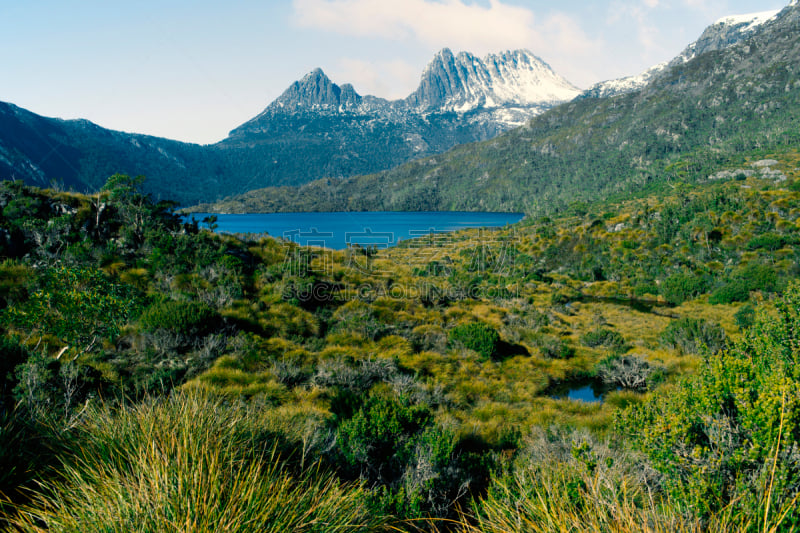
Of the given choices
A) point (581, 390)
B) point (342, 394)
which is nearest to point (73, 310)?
point (342, 394)

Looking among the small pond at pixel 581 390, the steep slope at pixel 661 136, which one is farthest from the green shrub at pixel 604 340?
the steep slope at pixel 661 136

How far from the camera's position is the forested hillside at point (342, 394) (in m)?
3.06

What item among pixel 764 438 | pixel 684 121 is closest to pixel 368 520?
pixel 764 438

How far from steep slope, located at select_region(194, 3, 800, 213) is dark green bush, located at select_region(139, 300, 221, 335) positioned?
88908 millimetres

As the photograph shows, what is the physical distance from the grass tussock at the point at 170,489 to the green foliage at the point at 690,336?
16772mm

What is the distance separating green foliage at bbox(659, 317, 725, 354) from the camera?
15.2 m

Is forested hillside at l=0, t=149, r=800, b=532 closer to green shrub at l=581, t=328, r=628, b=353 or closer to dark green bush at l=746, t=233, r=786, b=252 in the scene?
green shrub at l=581, t=328, r=628, b=353

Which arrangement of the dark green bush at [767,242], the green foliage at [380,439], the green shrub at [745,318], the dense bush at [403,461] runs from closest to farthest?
the dense bush at [403,461] → the green foliage at [380,439] → the green shrub at [745,318] → the dark green bush at [767,242]

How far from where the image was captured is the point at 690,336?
16.4 m

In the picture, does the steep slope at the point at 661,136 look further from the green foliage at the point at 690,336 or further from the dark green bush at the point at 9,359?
the dark green bush at the point at 9,359

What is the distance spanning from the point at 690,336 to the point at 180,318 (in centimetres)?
1918

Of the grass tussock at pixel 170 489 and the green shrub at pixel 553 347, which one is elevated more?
the grass tussock at pixel 170 489

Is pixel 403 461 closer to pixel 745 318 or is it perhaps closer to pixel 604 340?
pixel 604 340

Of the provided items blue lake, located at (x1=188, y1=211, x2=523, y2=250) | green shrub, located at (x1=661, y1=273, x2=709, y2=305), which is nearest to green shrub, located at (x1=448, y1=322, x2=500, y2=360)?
blue lake, located at (x1=188, y1=211, x2=523, y2=250)
